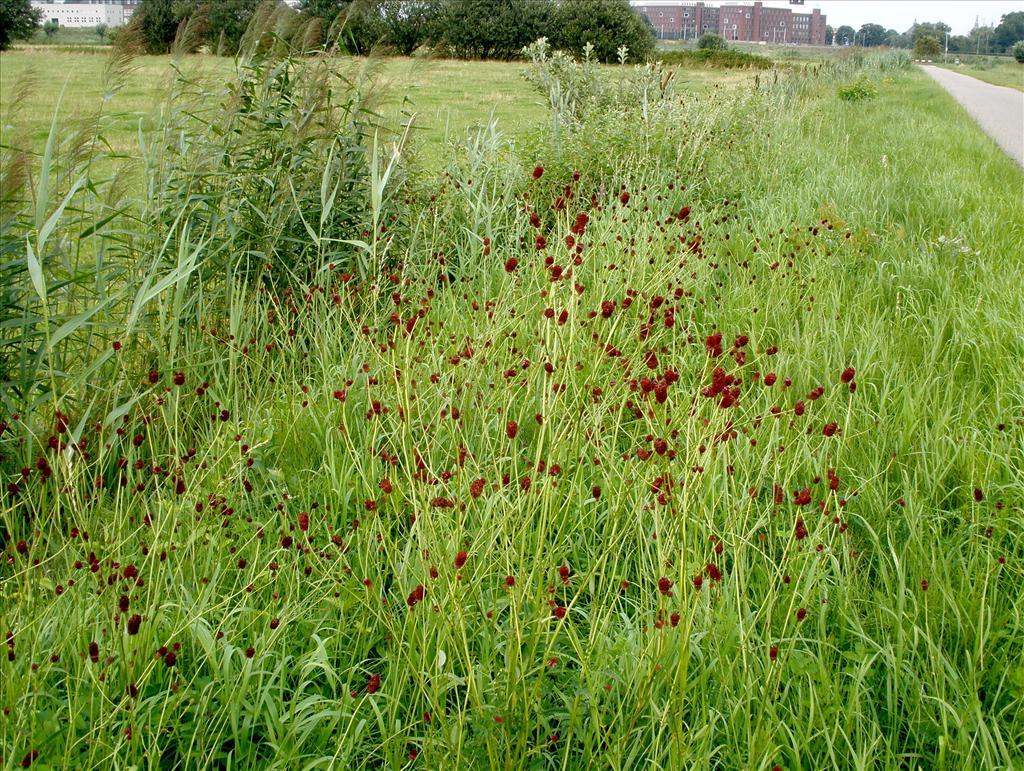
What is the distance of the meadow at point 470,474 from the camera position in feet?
5.56

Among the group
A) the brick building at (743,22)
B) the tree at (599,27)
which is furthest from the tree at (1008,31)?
the tree at (599,27)

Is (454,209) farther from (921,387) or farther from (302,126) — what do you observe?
(921,387)

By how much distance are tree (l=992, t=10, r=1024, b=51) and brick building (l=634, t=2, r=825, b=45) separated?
21.5 metres

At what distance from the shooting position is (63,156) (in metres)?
3.12

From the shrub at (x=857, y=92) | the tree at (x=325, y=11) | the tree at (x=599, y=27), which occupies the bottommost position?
the tree at (x=325, y=11)

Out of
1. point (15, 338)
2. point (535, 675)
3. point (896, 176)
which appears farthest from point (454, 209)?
point (896, 176)

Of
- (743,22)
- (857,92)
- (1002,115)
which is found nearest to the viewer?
(857,92)

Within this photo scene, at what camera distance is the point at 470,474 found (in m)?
2.41

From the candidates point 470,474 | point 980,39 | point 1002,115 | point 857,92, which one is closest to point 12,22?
point 857,92

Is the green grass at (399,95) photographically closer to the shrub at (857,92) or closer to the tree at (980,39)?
the shrub at (857,92)

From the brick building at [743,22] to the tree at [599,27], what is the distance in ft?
83.1

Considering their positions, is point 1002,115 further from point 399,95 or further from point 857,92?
point 399,95

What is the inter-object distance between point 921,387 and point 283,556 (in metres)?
2.31

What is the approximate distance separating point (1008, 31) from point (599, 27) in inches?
3390
